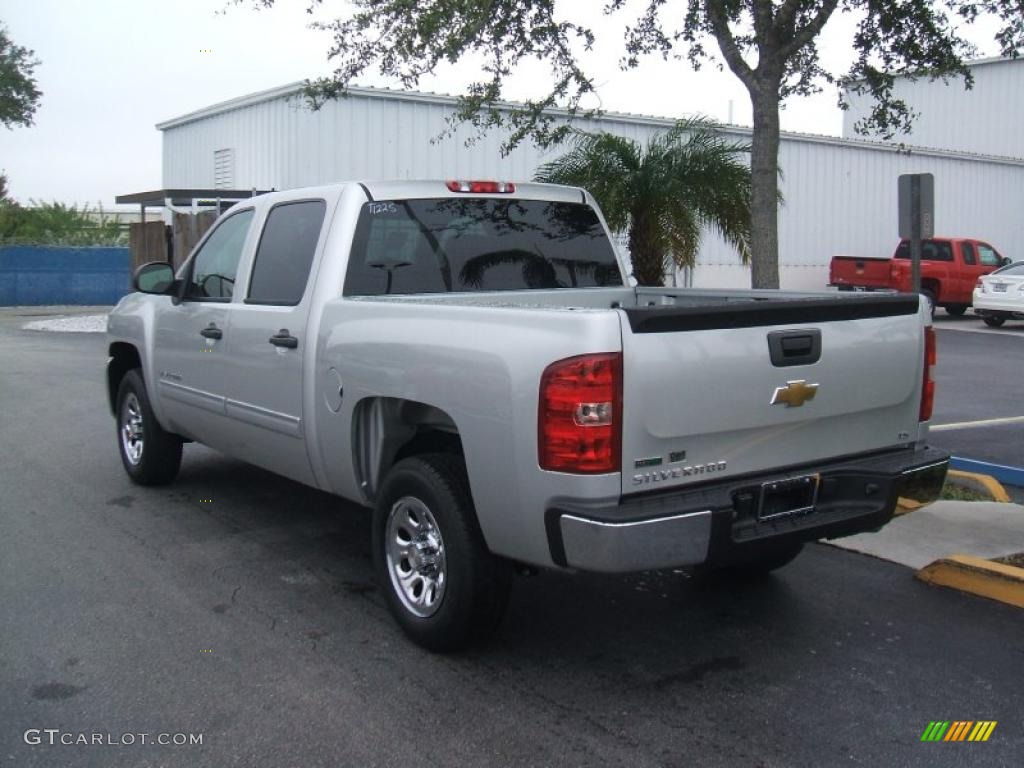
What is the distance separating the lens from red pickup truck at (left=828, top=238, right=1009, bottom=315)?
23.9 meters

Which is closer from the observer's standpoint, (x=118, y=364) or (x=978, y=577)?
(x=978, y=577)

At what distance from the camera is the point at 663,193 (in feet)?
39.5

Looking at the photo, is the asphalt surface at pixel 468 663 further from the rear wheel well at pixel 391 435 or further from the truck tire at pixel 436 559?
the rear wheel well at pixel 391 435

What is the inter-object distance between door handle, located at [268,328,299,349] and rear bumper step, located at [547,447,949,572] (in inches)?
78.0

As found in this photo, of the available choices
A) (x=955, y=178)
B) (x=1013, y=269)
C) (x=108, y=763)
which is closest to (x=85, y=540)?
(x=108, y=763)

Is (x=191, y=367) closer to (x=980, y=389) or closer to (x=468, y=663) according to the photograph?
(x=468, y=663)

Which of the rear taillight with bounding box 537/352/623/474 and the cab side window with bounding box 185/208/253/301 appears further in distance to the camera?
the cab side window with bounding box 185/208/253/301

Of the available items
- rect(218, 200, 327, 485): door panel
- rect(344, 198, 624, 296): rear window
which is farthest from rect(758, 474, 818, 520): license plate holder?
rect(218, 200, 327, 485): door panel

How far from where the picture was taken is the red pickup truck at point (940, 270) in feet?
78.4

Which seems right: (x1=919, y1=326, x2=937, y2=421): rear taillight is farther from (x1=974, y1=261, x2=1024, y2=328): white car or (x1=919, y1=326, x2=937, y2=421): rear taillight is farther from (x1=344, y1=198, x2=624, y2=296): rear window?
(x1=974, y1=261, x2=1024, y2=328): white car

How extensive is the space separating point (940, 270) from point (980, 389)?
468 inches

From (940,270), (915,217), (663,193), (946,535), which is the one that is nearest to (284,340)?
(946,535)

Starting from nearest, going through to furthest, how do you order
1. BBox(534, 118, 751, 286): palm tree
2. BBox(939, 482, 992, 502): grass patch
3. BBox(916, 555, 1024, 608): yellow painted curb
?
BBox(916, 555, 1024, 608): yellow painted curb, BBox(939, 482, 992, 502): grass patch, BBox(534, 118, 751, 286): palm tree

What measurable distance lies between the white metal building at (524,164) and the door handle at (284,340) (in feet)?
24.3
